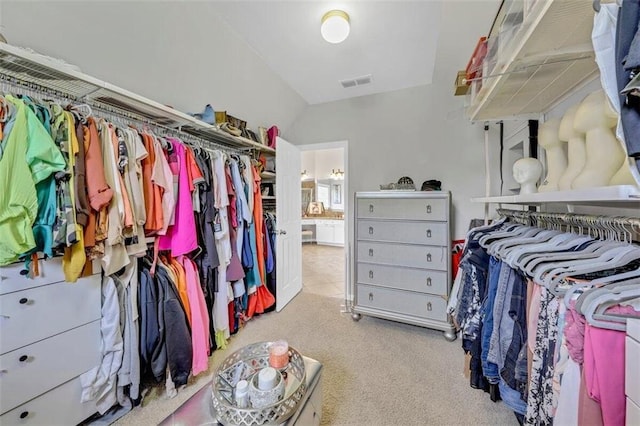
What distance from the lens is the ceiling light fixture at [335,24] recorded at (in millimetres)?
1713

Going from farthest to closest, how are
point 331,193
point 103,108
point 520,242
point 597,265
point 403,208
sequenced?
point 331,193, point 403,208, point 103,108, point 520,242, point 597,265

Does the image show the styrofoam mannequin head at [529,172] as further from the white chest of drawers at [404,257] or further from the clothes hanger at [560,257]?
the white chest of drawers at [404,257]

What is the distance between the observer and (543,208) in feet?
5.27

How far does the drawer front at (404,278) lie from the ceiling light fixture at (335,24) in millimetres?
1968

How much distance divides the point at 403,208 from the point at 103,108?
232 cm

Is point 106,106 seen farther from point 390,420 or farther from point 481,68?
point 390,420

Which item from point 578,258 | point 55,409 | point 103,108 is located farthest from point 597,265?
point 103,108

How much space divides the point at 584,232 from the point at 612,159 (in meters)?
0.43

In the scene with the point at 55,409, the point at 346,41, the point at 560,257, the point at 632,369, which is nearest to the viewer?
the point at 632,369

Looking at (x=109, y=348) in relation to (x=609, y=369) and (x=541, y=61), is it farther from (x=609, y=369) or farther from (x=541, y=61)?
(x=541, y=61)

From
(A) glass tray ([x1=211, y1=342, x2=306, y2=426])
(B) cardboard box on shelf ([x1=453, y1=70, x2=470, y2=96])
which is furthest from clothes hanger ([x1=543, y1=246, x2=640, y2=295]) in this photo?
(B) cardboard box on shelf ([x1=453, y1=70, x2=470, y2=96])

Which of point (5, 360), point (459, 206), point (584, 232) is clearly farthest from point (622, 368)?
point (459, 206)

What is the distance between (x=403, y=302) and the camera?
2.36 metres

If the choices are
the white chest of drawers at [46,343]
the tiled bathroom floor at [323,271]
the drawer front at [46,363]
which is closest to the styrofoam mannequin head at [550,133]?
the white chest of drawers at [46,343]
